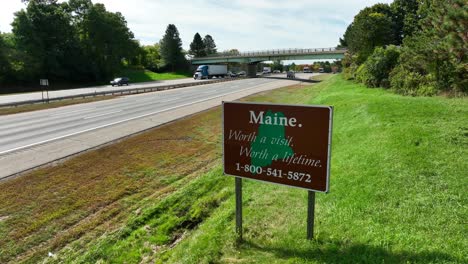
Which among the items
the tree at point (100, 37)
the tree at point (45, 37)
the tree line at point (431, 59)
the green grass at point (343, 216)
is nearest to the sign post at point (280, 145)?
the green grass at point (343, 216)

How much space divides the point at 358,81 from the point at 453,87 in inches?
583

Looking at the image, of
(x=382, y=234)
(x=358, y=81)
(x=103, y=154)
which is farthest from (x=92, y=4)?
(x=382, y=234)

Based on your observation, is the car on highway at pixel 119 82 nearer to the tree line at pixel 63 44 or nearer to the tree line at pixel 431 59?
the tree line at pixel 63 44

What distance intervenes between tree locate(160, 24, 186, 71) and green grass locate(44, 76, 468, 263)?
3838 inches

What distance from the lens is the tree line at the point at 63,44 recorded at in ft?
178

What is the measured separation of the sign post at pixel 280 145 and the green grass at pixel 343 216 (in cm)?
49

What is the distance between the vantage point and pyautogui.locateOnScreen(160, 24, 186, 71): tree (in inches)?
3999

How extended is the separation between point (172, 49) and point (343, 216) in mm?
102491

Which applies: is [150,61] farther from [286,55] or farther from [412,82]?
[412,82]

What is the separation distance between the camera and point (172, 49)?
10156 cm

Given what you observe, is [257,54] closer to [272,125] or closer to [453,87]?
[453,87]

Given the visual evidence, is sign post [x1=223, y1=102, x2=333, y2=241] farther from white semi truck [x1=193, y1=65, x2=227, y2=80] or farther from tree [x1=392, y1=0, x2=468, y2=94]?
white semi truck [x1=193, y1=65, x2=227, y2=80]

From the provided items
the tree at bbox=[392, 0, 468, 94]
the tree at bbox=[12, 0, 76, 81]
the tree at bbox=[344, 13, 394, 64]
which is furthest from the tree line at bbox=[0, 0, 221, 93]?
the tree at bbox=[392, 0, 468, 94]

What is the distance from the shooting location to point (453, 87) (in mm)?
17125
